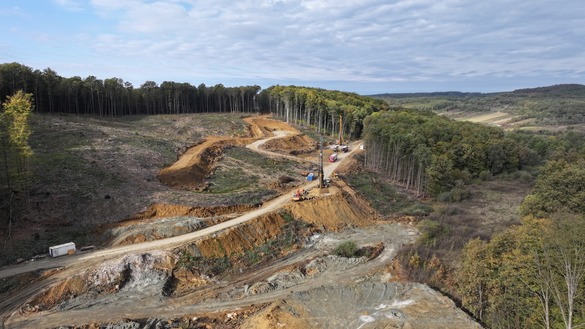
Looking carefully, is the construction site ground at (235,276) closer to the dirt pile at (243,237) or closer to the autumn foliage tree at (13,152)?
the dirt pile at (243,237)

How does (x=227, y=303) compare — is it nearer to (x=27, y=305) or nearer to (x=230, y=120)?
(x=27, y=305)

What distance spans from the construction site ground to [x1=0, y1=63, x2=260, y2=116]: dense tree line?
5617 cm

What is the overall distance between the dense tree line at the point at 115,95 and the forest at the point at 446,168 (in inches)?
10.7

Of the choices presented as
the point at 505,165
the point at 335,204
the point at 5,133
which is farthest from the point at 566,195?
the point at 5,133

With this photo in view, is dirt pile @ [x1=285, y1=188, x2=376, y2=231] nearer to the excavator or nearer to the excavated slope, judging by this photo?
the excavated slope

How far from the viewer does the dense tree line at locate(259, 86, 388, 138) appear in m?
95.8

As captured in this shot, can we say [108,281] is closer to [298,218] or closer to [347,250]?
[298,218]

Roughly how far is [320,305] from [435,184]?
39.0m

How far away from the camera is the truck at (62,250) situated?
30.8m

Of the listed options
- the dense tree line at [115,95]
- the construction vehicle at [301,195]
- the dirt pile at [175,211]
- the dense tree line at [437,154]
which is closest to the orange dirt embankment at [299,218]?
the construction vehicle at [301,195]

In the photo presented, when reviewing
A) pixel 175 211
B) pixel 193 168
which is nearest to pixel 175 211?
pixel 175 211

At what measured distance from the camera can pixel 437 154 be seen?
198ft

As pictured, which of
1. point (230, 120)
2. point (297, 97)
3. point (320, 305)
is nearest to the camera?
point (320, 305)

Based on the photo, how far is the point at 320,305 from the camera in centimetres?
2431
